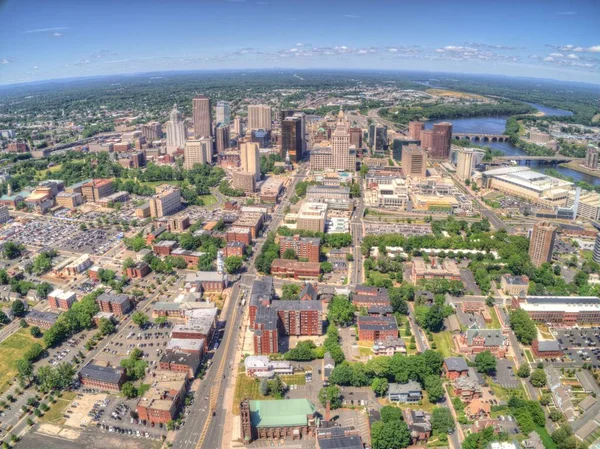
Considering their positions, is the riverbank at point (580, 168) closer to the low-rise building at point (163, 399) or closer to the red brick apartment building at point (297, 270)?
the red brick apartment building at point (297, 270)

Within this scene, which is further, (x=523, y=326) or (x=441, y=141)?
(x=441, y=141)

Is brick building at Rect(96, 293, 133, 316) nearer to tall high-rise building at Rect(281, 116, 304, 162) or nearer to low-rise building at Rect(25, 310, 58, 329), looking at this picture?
low-rise building at Rect(25, 310, 58, 329)

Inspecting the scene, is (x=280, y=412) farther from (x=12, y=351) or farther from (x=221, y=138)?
(x=221, y=138)

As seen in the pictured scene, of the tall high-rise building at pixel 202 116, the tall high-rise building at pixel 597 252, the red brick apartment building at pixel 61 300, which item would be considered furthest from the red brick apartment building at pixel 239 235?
the tall high-rise building at pixel 202 116

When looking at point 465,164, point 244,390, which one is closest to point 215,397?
point 244,390

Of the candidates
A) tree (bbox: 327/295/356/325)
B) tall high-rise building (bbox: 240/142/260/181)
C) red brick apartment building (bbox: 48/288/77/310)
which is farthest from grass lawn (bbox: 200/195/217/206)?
tree (bbox: 327/295/356/325)

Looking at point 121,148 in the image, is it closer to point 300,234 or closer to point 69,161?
point 69,161
